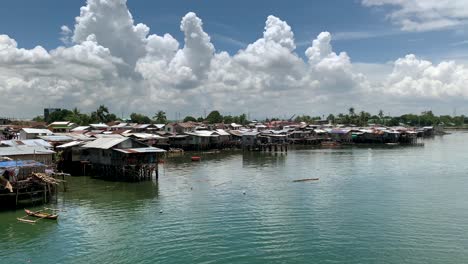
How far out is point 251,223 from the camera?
2484 centimetres

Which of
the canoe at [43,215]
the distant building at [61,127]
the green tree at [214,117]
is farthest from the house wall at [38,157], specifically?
the green tree at [214,117]

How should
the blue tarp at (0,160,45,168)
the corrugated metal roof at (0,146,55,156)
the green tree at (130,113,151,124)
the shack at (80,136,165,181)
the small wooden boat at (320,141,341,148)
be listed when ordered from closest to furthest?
the blue tarp at (0,160,45,168) < the corrugated metal roof at (0,146,55,156) < the shack at (80,136,165,181) < the small wooden boat at (320,141,341,148) < the green tree at (130,113,151,124)

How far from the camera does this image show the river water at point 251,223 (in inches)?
782

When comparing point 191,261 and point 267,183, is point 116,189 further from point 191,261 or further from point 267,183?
point 191,261

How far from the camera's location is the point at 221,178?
142 ft

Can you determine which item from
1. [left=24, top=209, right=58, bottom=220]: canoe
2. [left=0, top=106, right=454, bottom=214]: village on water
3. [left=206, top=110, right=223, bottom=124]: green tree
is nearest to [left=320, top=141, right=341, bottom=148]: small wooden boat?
[left=0, top=106, right=454, bottom=214]: village on water

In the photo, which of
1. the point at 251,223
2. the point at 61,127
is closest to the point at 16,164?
the point at 251,223

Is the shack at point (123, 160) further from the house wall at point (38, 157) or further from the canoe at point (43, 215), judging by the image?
the canoe at point (43, 215)

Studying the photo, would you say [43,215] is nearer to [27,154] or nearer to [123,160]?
[27,154]

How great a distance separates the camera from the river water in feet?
65.2

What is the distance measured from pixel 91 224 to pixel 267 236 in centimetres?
1100

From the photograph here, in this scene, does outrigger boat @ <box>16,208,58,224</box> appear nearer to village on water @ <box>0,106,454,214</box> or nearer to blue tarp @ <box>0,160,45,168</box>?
village on water @ <box>0,106,454,214</box>

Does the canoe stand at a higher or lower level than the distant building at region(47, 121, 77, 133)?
lower

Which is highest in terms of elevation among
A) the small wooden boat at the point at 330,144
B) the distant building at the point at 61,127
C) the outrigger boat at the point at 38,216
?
the distant building at the point at 61,127
